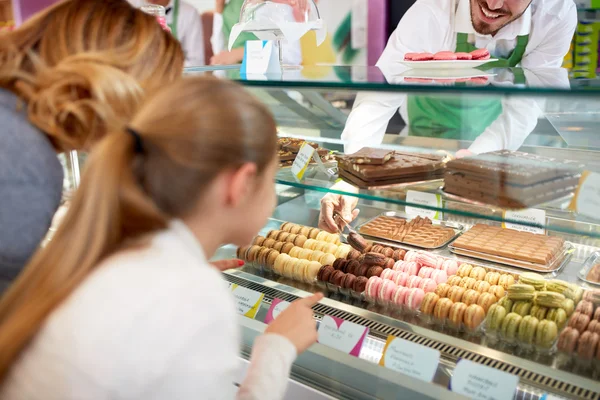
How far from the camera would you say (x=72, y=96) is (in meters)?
1.23

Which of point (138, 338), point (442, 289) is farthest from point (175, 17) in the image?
point (138, 338)

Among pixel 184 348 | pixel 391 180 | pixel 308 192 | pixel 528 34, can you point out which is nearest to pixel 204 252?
pixel 184 348

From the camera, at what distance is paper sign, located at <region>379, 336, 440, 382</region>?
162 cm

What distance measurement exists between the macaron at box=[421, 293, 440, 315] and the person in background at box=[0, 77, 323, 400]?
0.89 metres

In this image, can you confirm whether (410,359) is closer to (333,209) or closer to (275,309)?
(275,309)

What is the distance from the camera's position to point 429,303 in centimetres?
184

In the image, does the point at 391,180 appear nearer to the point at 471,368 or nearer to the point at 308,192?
the point at 471,368

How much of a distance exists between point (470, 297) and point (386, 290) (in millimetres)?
283

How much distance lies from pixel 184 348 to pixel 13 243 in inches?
21.9

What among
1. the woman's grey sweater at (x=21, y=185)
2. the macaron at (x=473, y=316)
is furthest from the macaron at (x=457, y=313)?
the woman's grey sweater at (x=21, y=185)

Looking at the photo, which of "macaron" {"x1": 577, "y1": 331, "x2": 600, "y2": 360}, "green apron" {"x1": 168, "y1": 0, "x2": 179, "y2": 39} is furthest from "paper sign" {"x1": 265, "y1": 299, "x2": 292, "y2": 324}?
"green apron" {"x1": 168, "y1": 0, "x2": 179, "y2": 39}

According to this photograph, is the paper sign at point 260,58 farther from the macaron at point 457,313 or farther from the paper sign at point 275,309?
the macaron at point 457,313

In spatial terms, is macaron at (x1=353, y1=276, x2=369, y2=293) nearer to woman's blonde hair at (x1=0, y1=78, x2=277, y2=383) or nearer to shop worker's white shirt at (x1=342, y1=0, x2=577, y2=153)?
shop worker's white shirt at (x1=342, y1=0, x2=577, y2=153)

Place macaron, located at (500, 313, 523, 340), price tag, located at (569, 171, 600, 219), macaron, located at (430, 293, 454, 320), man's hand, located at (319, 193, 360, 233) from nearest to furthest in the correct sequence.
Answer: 1. price tag, located at (569, 171, 600, 219)
2. macaron, located at (500, 313, 523, 340)
3. macaron, located at (430, 293, 454, 320)
4. man's hand, located at (319, 193, 360, 233)
